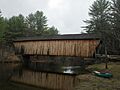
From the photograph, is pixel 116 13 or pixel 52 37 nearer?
pixel 52 37

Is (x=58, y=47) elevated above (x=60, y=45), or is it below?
below

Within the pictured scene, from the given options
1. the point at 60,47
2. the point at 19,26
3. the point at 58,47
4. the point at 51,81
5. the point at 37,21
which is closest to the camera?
the point at 51,81

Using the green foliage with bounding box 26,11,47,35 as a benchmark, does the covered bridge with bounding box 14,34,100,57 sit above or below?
below

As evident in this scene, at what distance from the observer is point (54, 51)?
4062cm

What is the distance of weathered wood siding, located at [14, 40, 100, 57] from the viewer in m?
36.6

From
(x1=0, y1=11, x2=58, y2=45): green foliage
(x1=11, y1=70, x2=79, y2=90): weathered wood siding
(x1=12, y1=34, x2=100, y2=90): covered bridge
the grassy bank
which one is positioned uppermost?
(x1=0, y1=11, x2=58, y2=45): green foliage

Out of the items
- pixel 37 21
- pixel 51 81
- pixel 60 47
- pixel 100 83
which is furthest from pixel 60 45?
pixel 37 21

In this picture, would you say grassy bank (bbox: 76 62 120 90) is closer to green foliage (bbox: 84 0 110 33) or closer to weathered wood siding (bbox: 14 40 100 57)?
weathered wood siding (bbox: 14 40 100 57)

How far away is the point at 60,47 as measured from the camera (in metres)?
39.7

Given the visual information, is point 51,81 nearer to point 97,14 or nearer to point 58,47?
point 58,47

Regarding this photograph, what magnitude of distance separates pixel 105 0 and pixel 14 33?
26.2 metres

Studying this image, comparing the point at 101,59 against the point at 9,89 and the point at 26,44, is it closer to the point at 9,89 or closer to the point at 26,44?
the point at 26,44

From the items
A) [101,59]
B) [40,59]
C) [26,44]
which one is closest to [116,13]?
[101,59]

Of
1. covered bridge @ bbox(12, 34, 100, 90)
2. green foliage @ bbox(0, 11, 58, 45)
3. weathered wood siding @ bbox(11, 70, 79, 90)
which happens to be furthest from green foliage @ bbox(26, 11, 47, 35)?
weathered wood siding @ bbox(11, 70, 79, 90)
